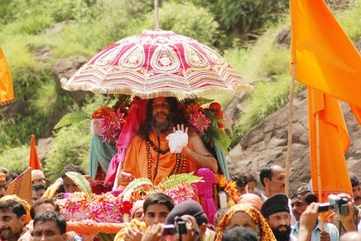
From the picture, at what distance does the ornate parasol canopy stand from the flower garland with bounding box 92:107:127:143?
0.35 metres

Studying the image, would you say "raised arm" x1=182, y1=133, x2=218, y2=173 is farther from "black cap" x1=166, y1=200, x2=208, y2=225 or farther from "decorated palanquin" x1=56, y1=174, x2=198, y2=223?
"black cap" x1=166, y1=200, x2=208, y2=225

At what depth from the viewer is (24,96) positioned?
2638 cm

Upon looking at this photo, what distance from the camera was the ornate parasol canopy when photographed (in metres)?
15.2

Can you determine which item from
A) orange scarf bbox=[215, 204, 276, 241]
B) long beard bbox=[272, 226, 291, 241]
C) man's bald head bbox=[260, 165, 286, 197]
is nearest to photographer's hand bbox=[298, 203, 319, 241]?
orange scarf bbox=[215, 204, 276, 241]

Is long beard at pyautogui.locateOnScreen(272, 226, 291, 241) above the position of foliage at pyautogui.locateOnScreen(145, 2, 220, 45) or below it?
above

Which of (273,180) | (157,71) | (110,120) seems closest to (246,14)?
(110,120)

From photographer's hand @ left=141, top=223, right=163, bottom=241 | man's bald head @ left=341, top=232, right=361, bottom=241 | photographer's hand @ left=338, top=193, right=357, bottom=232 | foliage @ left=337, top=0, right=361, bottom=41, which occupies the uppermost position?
man's bald head @ left=341, top=232, right=361, bottom=241

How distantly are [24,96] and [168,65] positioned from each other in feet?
36.5

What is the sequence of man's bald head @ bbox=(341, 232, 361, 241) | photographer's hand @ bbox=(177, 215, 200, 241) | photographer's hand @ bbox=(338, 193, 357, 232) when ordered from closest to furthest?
man's bald head @ bbox=(341, 232, 361, 241)
photographer's hand @ bbox=(177, 215, 200, 241)
photographer's hand @ bbox=(338, 193, 357, 232)

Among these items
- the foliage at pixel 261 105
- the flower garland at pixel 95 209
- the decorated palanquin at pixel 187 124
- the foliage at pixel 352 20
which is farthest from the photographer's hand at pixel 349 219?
the foliage at pixel 352 20

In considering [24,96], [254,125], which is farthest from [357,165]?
[24,96]

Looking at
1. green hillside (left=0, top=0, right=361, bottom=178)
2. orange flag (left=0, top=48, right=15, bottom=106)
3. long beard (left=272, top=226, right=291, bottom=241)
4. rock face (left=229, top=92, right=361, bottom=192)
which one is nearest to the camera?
long beard (left=272, top=226, right=291, bottom=241)

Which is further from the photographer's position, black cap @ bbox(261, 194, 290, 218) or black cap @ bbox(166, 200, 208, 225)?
black cap @ bbox(261, 194, 290, 218)

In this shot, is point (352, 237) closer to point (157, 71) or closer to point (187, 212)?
point (187, 212)
